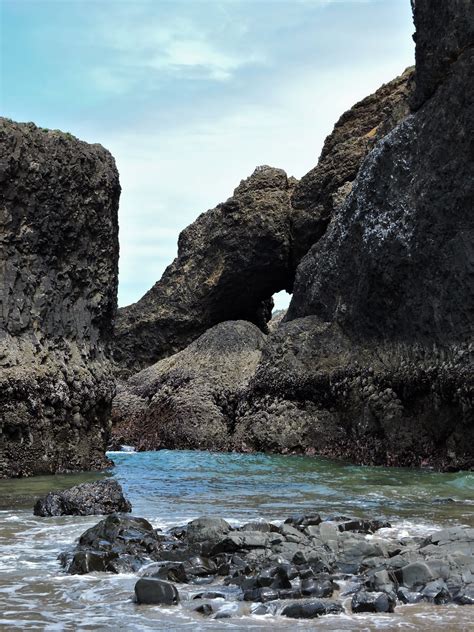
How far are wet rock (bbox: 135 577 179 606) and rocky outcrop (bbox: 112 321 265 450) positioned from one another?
18410mm

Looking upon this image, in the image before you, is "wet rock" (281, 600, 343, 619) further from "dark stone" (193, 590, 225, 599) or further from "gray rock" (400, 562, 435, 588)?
"gray rock" (400, 562, 435, 588)

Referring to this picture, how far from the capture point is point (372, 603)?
210 inches

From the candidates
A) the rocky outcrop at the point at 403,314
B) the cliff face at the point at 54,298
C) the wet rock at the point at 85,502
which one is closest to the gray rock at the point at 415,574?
the wet rock at the point at 85,502

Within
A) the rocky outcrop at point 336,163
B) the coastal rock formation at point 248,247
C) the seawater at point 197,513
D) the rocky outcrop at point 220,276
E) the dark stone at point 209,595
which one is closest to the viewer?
the seawater at point 197,513

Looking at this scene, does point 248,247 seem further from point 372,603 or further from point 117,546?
point 372,603

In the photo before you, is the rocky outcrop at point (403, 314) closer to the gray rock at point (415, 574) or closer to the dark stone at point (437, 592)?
the gray rock at point (415, 574)

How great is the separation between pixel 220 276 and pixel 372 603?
2913 cm

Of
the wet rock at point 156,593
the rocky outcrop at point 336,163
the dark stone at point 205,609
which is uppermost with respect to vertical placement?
the rocky outcrop at point 336,163

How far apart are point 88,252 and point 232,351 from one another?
12.0m

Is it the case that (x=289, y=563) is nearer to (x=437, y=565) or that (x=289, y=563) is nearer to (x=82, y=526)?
(x=437, y=565)

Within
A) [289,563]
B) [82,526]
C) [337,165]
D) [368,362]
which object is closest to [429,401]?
[368,362]

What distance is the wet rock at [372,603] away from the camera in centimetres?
530

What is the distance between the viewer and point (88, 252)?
52.8 ft

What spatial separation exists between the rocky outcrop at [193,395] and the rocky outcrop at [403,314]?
1.69 m
